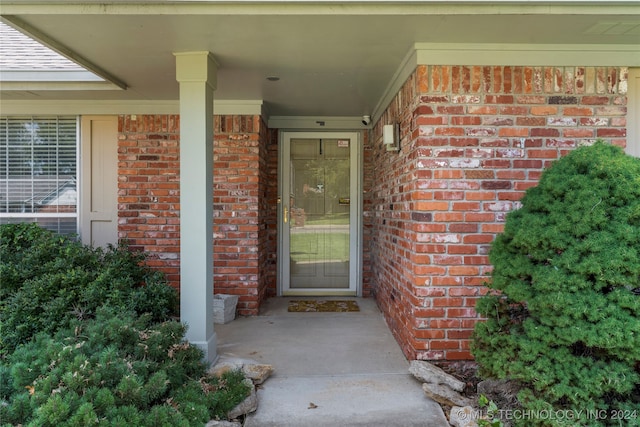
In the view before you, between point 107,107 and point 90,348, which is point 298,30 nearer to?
point 90,348

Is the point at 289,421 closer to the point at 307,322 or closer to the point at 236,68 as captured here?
the point at 307,322

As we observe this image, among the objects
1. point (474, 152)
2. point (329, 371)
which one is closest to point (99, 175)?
point (329, 371)

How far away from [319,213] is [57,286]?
3228mm

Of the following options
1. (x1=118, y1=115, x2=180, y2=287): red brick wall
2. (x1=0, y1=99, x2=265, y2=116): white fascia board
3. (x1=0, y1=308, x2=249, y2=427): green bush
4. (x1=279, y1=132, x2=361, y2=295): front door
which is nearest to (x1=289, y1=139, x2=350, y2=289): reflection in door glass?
(x1=279, y1=132, x2=361, y2=295): front door

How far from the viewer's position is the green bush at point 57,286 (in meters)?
2.94

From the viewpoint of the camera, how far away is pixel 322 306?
5.04 meters

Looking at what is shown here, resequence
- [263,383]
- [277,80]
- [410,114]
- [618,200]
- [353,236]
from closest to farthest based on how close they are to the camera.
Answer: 1. [618,200]
2. [263,383]
3. [410,114]
4. [277,80]
5. [353,236]

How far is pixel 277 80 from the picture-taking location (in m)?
3.73

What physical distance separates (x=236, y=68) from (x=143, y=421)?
2.62 meters

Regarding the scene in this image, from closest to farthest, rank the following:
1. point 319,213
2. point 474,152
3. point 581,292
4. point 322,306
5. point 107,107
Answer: point 581,292 < point 474,152 < point 107,107 < point 322,306 < point 319,213

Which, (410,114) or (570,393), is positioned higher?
(410,114)

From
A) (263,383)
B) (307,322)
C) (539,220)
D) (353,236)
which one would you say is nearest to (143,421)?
(263,383)

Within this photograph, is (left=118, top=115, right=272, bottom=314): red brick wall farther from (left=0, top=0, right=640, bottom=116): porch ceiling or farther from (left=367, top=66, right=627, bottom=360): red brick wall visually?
(left=367, top=66, right=627, bottom=360): red brick wall

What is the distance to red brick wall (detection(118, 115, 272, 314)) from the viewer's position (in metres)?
4.54
